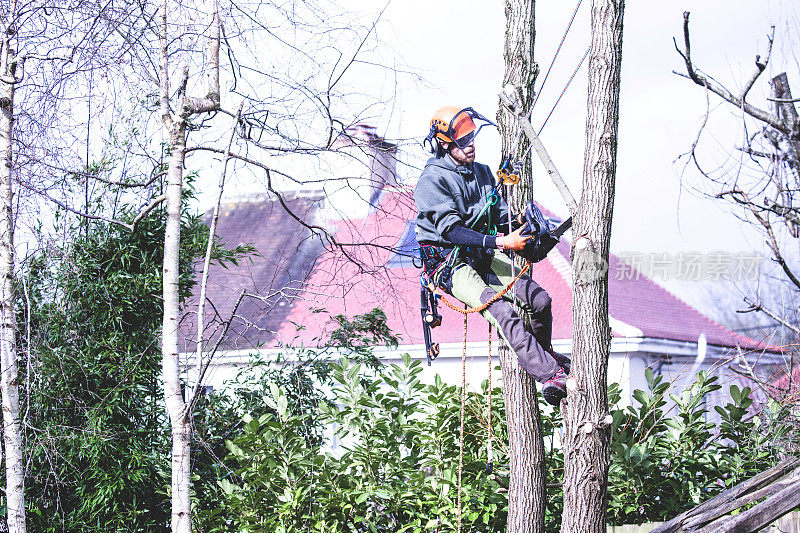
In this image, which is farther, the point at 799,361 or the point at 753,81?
the point at 753,81

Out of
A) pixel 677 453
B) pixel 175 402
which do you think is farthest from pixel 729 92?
pixel 175 402

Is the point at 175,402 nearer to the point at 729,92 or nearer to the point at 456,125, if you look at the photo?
the point at 456,125

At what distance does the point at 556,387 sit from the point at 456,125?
63.1 inches

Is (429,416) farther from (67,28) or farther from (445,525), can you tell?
(67,28)

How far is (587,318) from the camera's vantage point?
12.2ft

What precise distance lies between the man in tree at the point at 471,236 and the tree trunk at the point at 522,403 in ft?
0.64

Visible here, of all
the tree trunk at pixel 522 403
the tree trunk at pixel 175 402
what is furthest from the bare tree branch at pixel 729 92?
the tree trunk at pixel 175 402

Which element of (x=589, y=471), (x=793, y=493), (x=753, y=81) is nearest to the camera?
(x=589, y=471)

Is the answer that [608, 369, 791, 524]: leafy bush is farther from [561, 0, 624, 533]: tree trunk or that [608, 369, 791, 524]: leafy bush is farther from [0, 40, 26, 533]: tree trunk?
[0, 40, 26, 533]: tree trunk

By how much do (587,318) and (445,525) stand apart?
2.42 m

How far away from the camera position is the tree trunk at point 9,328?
609 cm

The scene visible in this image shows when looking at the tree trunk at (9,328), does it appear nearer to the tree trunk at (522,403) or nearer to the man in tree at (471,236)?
the man in tree at (471,236)

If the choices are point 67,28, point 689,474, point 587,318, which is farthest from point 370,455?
point 67,28

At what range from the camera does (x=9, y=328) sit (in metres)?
6.12
